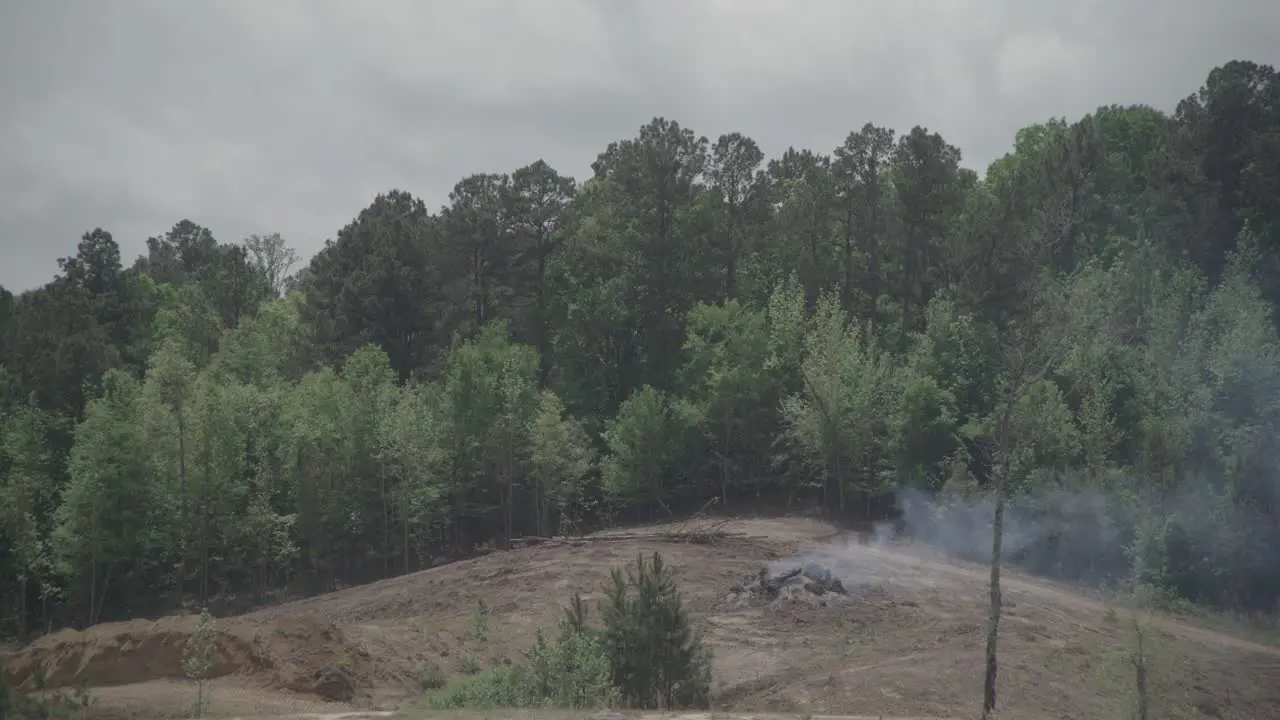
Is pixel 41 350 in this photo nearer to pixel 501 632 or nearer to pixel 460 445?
pixel 460 445

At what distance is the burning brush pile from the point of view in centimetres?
3256

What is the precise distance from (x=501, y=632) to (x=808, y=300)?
35.0m

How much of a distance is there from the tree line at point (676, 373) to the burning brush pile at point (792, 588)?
824 cm

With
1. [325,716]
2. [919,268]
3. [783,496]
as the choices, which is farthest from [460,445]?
[325,716]

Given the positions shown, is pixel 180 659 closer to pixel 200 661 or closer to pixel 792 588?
pixel 200 661

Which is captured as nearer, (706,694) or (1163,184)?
(706,694)

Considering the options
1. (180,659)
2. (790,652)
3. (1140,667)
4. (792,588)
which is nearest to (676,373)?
(792,588)

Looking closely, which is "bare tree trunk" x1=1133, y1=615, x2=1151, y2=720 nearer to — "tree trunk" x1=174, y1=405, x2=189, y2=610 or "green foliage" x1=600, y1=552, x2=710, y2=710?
"green foliage" x1=600, y1=552, x2=710, y2=710

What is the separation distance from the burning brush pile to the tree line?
824 centimetres

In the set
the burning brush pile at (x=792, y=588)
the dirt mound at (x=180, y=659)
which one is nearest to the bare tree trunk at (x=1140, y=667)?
the burning brush pile at (x=792, y=588)

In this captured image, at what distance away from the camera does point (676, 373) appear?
182 feet

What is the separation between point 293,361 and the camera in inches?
2426

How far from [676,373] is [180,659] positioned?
1318 inches

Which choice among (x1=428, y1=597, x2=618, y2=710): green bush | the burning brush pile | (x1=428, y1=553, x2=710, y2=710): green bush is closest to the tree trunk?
the burning brush pile
